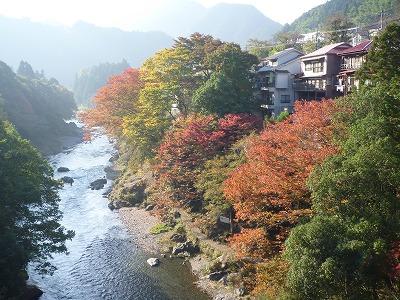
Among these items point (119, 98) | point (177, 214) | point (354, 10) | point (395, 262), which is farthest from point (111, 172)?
point (354, 10)

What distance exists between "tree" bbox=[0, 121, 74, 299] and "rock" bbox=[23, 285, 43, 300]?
4.41 feet

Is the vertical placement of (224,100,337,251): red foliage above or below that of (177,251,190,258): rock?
above

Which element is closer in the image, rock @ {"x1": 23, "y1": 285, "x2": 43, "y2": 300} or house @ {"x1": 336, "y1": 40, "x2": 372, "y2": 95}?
rock @ {"x1": 23, "y1": 285, "x2": 43, "y2": 300}

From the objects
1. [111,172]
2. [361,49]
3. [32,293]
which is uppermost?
[361,49]

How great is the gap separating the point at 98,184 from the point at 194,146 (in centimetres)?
2316

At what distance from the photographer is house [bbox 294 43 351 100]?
1688 inches

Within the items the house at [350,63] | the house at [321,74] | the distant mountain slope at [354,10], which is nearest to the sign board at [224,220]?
the house at [350,63]

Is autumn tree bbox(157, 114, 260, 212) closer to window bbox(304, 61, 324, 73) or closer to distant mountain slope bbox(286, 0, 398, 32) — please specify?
A: window bbox(304, 61, 324, 73)

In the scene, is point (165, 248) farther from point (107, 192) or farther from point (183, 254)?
point (107, 192)

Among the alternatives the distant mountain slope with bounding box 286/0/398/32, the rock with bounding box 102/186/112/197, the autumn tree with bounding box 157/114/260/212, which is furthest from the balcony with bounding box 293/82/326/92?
the distant mountain slope with bounding box 286/0/398/32

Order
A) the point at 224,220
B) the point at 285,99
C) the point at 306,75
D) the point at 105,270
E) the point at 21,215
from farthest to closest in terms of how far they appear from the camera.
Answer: the point at 285,99
the point at 306,75
the point at 224,220
the point at 105,270
the point at 21,215

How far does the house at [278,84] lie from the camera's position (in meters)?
47.1

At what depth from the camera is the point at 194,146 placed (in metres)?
35.2

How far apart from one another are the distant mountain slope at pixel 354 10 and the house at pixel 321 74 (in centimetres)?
5421
